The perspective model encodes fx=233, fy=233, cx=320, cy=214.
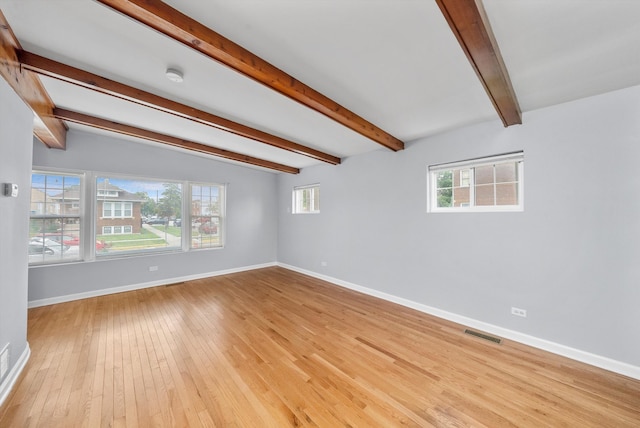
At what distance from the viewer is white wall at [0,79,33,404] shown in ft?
5.72

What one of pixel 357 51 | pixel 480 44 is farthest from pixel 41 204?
pixel 480 44

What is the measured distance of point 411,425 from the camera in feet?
5.08

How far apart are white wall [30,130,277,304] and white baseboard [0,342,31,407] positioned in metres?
1.89

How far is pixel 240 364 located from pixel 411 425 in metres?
1.48

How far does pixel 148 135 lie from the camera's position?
11.9ft

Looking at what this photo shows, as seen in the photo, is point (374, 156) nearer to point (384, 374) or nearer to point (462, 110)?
point (462, 110)

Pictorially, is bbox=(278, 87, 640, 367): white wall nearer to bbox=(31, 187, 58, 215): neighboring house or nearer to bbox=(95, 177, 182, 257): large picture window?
bbox=(95, 177, 182, 257): large picture window

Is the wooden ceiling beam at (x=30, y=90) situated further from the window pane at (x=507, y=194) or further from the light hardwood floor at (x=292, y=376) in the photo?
the window pane at (x=507, y=194)

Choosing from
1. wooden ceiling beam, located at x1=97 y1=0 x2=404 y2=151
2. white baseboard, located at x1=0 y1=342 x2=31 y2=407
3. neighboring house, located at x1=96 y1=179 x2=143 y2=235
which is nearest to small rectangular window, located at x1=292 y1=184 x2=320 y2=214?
wooden ceiling beam, located at x1=97 y1=0 x2=404 y2=151

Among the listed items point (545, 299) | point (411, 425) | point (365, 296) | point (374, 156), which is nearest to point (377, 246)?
point (365, 296)

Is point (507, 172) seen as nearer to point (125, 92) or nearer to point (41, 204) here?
point (125, 92)

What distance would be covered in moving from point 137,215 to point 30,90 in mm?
2594

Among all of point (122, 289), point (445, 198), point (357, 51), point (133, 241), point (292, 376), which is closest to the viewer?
point (357, 51)

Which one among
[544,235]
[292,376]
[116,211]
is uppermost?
[116,211]
